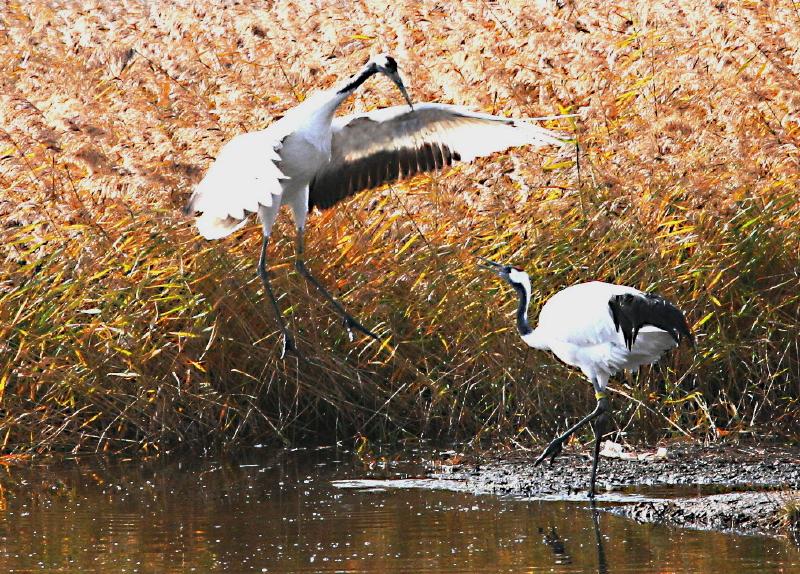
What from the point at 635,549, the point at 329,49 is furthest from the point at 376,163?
the point at 635,549

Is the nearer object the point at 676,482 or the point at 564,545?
the point at 564,545

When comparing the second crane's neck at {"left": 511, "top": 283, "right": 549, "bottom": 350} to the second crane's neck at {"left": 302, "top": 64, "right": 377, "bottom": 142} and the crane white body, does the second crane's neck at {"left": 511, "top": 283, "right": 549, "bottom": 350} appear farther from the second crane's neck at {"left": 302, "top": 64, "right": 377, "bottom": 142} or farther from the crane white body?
the second crane's neck at {"left": 302, "top": 64, "right": 377, "bottom": 142}

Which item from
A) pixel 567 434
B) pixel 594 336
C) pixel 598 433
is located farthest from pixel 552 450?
pixel 594 336

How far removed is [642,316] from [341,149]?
220cm

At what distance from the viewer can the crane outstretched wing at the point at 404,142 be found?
7113mm

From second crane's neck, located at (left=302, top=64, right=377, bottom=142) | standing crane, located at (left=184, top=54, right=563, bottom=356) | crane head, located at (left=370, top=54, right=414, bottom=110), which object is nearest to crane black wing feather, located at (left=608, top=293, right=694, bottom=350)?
standing crane, located at (left=184, top=54, right=563, bottom=356)

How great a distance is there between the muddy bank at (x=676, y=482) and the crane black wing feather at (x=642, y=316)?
593 mm

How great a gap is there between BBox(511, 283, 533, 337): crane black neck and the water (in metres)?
0.84

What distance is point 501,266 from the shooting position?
6812 millimetres

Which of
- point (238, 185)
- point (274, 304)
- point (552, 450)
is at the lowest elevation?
point (552, 450)

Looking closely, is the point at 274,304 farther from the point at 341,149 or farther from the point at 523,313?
the point at 523,313

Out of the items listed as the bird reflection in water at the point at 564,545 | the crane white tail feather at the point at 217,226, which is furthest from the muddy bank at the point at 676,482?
the crane white tail feather at the point at 217,226

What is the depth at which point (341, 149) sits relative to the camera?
299 inches

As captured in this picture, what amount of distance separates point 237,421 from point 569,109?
2.75m
